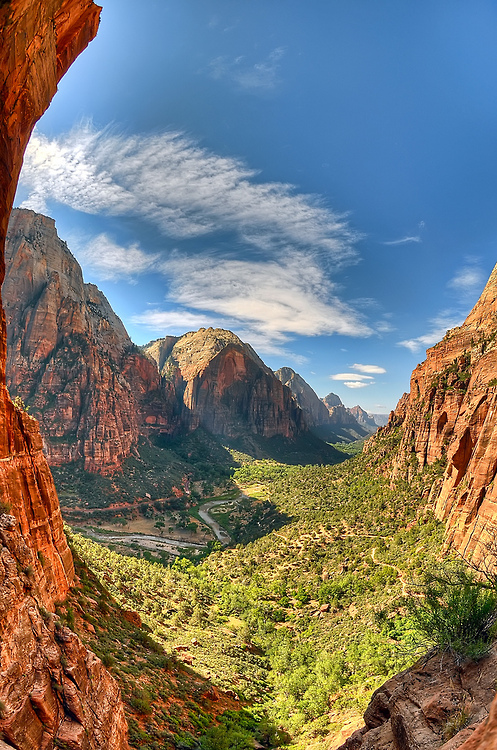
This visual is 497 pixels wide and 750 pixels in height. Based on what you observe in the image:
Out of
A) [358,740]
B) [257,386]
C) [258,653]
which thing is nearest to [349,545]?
[258,653]

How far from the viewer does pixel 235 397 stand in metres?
170

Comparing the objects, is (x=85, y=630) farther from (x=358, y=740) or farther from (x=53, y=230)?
(x=53, y=230)

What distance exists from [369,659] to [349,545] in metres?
16.0

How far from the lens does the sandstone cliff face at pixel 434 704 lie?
5871 millimetres

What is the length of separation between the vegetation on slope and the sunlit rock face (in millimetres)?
3221

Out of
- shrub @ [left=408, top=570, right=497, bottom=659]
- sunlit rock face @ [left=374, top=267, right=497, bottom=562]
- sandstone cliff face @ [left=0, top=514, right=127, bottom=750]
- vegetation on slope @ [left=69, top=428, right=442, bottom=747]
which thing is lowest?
vegetation on slope @ [left=69, top=428, right=442, bottom=747]

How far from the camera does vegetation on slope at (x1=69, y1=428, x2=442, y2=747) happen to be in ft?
65.7

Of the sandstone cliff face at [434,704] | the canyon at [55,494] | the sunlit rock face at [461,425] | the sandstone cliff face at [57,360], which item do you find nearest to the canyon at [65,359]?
the sandstone cliff face at [57,360]

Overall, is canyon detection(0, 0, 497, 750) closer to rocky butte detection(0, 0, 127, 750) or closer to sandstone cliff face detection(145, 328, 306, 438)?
rocky butte detection(0, 0, 127, 750)

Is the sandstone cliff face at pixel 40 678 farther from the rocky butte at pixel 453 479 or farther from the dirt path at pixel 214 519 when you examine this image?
the dirt path at pixel 214 519

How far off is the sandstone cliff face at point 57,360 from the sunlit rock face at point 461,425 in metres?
66.0

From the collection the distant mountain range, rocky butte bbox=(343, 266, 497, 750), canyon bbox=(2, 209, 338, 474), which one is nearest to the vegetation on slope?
rocky butte bbox=(343, 266, 497, 750)

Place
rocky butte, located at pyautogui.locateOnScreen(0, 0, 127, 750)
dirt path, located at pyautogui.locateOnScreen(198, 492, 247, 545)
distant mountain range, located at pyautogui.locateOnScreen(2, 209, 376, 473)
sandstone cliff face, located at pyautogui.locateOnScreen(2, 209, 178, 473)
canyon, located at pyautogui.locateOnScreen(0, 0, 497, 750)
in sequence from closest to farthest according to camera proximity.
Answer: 1. canyon, located at pyautogui.locateOnScreen(0, 0, 497, 750)
2. rocky butte, located at pyautogui.locateOnScreen(0, 0, 127, 750)
3. dirt path, located at pyautogui.locateOnScreen(198, 492, 247, 545)
4. sandstone cliff face, located at pyautogui.locateOnScreen(2, 209, 178, 473)
5. distant mountain range, located at pyautogui.locateOnScreen(2, 209, 376, 473)

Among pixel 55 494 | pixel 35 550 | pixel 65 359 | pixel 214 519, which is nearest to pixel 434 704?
pixel 35 550
